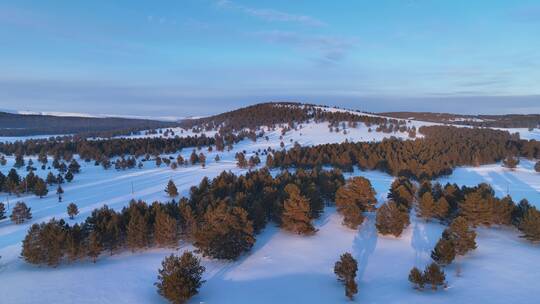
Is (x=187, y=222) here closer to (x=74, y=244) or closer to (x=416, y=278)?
(x=74, y=244)

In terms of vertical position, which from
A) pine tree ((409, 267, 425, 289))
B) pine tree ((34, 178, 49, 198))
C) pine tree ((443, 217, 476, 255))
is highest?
pine tree ((443, 217, 476, 255))

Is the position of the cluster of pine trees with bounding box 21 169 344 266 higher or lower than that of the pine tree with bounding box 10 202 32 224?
higher

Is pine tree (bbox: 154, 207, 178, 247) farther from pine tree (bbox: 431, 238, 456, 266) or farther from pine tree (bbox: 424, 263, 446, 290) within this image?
pine tree (bbox: 431, 238, 456, 266)

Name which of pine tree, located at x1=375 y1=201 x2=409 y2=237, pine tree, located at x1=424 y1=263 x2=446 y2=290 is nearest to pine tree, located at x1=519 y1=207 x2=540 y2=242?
pine tree, located at x1=375 y1=201 x2=409 y2=237

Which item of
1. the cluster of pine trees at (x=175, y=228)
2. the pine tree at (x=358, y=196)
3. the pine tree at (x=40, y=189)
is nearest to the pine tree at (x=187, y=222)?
the cluster of pine trees at (x=175, y=228)

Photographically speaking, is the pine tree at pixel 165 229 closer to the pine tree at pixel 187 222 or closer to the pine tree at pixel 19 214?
the pine tree at pixel 187 222

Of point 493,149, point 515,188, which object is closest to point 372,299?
point 515,188

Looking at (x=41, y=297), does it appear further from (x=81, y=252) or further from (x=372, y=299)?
(x=372, y=299)
